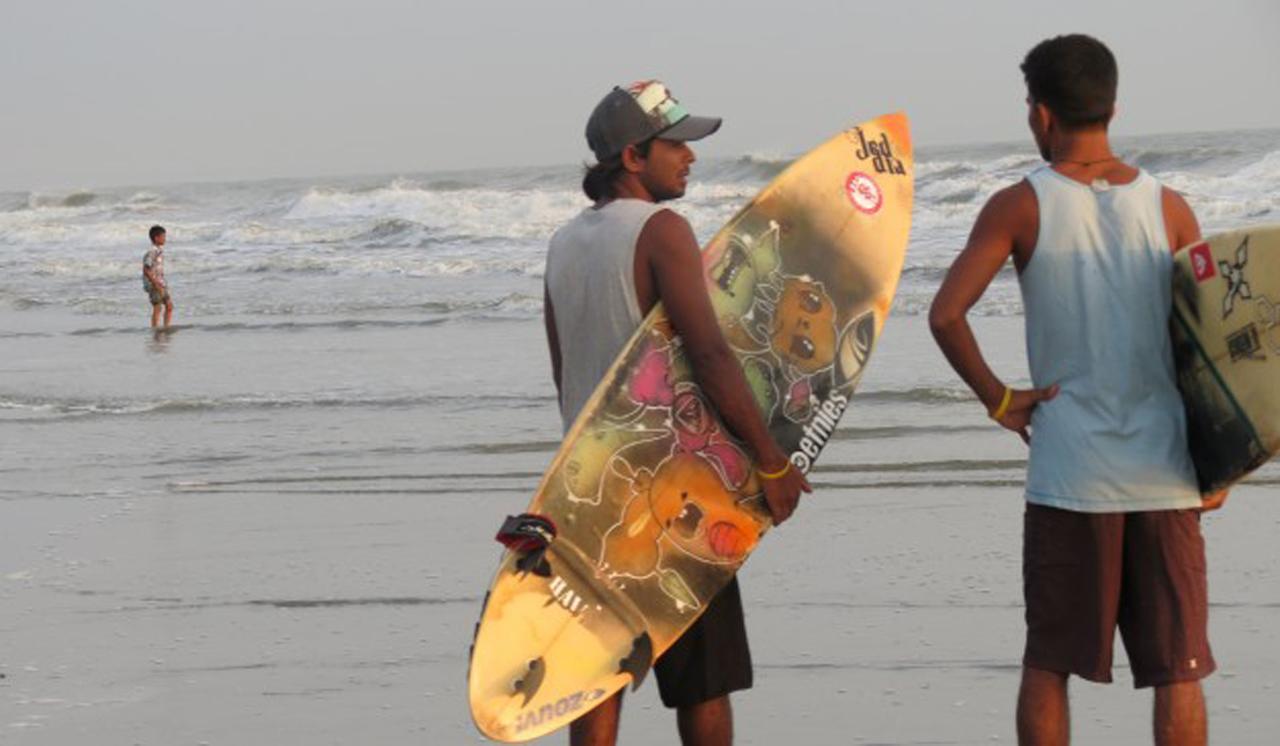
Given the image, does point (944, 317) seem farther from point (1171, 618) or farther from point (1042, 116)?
point (1171, 618)

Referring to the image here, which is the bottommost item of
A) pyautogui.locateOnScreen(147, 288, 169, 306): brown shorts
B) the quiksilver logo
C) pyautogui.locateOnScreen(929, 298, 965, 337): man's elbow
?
pyautogui.locateOnScreen(147, 288, 169, 306): brown shorts

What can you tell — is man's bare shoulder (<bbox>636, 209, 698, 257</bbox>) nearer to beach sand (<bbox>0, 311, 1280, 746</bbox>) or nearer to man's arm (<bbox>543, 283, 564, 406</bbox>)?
man's arm (<bbox>543, 283, 564, 406</bbox>)

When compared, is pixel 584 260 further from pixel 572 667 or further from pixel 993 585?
pixel 993 585

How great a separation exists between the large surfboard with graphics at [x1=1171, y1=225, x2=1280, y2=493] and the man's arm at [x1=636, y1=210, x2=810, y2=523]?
746 mm

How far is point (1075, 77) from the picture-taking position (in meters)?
3.32

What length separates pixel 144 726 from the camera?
4.72 m

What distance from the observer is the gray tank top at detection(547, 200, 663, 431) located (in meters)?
3.53

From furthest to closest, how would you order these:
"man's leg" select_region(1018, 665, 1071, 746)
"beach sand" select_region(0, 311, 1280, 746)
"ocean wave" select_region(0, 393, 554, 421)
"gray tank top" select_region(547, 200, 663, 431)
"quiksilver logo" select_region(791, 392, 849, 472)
→ 1. "ocean wave" select_region(0, 393, 554, 421)
2. "beach sand" select_region(0, 311, 1280, 746)
3. "quiksilver logo" select_region(791, 392, 849, 472)
4. "gray tank top" select_region(547, 200, 663, 431)
5. "man's leg" select_region(1018, 665, 1071, 746)

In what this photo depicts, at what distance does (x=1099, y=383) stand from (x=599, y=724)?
3.67ft

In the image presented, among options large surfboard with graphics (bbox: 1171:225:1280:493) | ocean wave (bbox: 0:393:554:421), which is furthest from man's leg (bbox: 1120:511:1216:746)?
ocean wave (bbox: 0:393:554:421)

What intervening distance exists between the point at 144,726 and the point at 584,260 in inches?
75.2

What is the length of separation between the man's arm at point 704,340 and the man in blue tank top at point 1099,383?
392 mm

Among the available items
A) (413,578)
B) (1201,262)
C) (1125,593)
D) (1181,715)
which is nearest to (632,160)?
(1201,262)

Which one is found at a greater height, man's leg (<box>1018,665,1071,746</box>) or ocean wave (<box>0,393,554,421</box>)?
man's leg (<box>1018,665,1071,746</box>)
